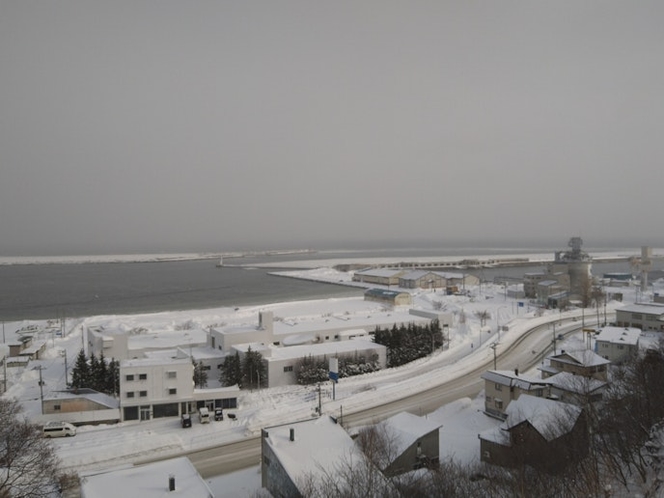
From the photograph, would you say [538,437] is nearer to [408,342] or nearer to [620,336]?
[620,336]

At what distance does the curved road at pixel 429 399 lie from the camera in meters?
6.68

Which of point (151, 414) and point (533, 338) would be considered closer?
point (151, 414)

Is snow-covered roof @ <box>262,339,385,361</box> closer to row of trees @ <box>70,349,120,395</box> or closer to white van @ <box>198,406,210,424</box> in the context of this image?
white van @ <box>198,406,210,424</box>

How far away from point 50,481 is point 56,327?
14.8m

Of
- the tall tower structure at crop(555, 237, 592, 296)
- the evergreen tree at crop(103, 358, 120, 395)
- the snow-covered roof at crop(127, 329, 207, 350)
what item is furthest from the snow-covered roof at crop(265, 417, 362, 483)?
the tall tower structure at crop(555, 237, 592, 296)

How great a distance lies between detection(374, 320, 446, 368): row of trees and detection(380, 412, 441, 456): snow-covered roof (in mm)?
5872

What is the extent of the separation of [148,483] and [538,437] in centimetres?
419

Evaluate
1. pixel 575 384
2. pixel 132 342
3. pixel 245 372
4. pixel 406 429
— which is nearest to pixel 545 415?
pixel 406 429

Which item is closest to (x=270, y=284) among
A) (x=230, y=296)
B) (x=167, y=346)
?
(x=230, y=296)

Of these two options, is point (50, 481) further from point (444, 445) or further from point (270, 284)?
point (270, 284)

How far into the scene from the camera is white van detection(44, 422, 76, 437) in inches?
307

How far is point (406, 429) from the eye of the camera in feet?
20.9

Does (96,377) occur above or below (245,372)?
above

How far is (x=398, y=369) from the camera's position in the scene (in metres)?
11.8
